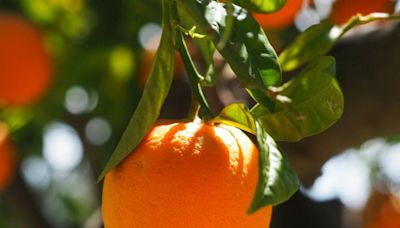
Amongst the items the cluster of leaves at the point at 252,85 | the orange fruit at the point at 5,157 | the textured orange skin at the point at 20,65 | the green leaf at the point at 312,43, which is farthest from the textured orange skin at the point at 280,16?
the orange fruit at the point at 5,157

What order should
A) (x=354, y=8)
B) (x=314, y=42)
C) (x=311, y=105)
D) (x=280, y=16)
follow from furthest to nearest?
(x=354, y=8) < (x=280, y=16) < (x=314, y=42) < (x=311, y=105)

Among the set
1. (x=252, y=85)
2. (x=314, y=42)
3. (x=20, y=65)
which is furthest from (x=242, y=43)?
(x=20, y=65)

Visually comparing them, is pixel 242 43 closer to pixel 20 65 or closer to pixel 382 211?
pixel 20 65

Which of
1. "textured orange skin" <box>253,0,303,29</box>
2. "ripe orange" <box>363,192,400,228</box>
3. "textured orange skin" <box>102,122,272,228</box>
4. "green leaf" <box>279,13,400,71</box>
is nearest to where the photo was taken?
"textured orange skin" <box>102,122,272,228</box>

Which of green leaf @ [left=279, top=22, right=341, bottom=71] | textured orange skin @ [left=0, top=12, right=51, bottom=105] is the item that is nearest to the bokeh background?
textured orange skin @ [left=0, top=12, right=51, bottom=105]

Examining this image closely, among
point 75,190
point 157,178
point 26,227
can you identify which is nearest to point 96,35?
point 26,227

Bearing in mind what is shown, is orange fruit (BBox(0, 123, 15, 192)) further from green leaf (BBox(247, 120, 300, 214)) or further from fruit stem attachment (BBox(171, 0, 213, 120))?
green leaf (BBox(247, 120, 300, 214))
